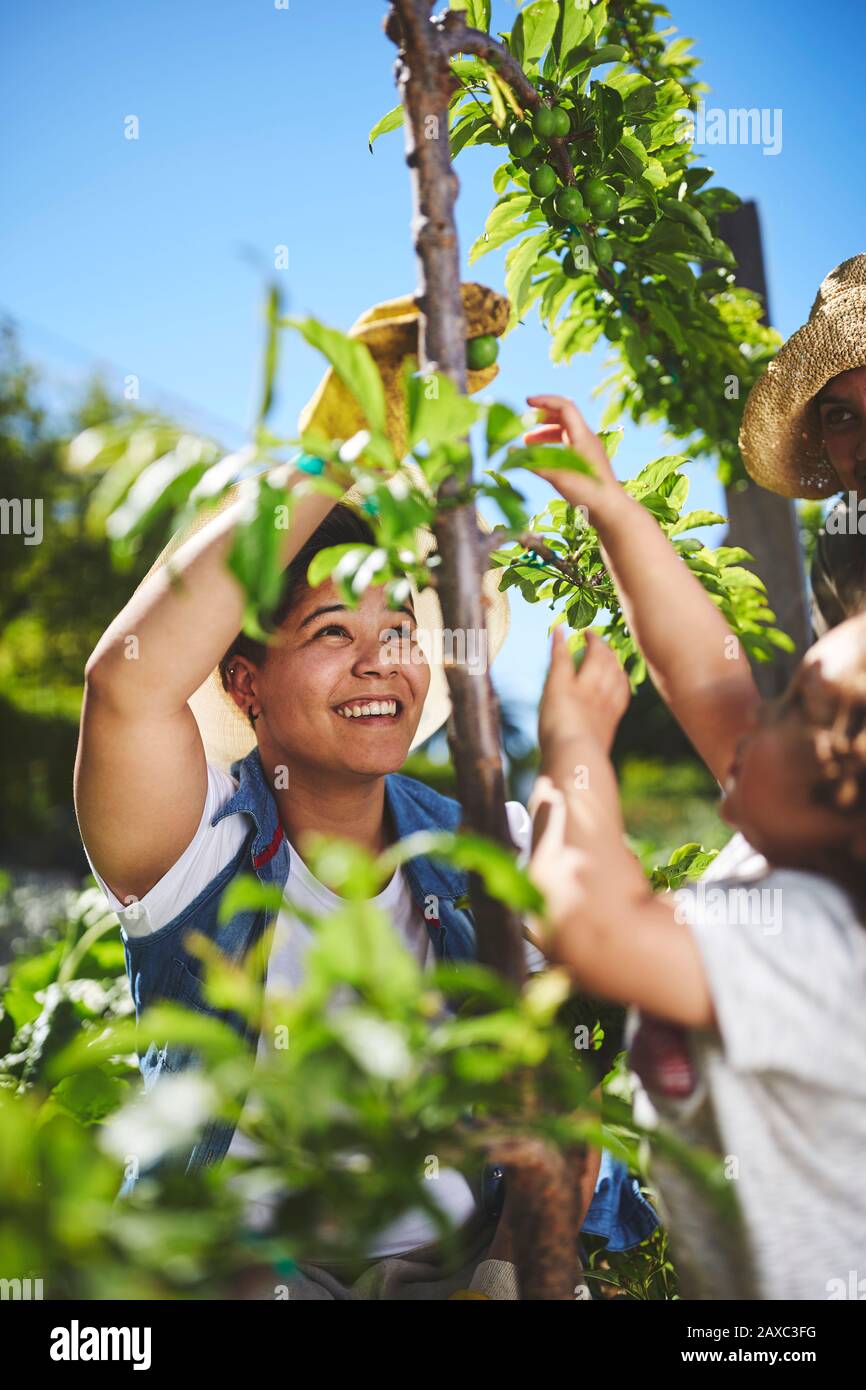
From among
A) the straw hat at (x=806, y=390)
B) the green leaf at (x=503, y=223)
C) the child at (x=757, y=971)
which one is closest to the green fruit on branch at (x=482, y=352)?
the child at (x=757, y=971)

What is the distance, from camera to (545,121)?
132 centimetres

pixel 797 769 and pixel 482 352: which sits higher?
pixel 482 352

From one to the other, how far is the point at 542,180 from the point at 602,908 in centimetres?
109

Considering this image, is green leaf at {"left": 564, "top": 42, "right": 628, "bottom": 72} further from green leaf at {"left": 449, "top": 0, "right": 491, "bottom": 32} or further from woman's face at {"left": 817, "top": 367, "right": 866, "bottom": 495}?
woman's face at {"left": 817, "top": 367, "right": 866, "bottom": 495}

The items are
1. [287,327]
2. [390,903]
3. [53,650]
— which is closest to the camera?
[287,327]

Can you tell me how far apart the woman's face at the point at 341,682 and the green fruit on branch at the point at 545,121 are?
0.67 m

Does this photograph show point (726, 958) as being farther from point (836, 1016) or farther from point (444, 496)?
point (444, 496)

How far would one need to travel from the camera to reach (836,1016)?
2.59ft

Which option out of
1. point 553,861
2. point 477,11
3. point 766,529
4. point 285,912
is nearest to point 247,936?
point 285,912

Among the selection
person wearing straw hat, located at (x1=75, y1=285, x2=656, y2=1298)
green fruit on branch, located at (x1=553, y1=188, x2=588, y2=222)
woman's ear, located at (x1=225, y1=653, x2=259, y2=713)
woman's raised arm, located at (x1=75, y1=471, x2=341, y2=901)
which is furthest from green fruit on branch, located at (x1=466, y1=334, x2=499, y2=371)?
woman's ear, located at (x1=225, y1=653, x2=259, y2=713)

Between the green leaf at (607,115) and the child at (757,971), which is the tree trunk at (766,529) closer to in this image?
the green leaf at (607,115)

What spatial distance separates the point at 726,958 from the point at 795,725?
0.21m

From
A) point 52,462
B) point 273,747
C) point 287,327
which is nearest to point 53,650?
point 52,462
